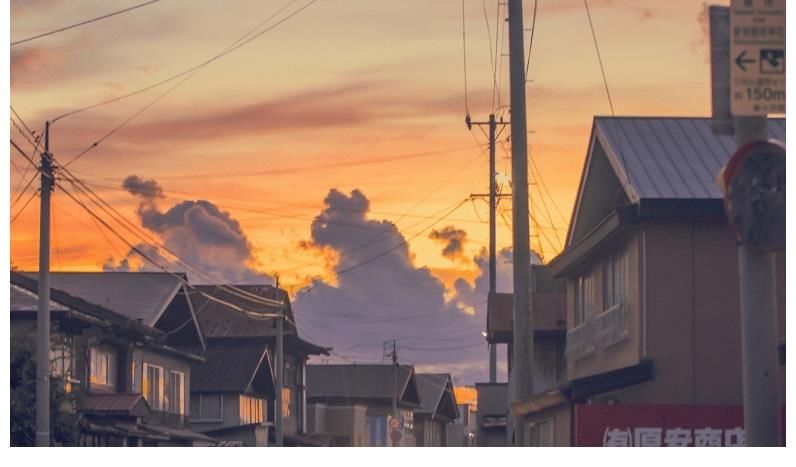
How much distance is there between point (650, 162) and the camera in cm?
2445

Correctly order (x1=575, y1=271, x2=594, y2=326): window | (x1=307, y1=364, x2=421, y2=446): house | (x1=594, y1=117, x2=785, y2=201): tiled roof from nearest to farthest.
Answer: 1. (x1=594, y1=117, x2=785, y2=201): tiled roof
2. (x1=575, y1=271, x2=594, y2=326): window
3. (x1=307, y1=364, x2=421, y2=446): house

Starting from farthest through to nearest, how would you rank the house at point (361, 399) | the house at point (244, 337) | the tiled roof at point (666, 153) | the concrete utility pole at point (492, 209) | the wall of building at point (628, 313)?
1. the house at point (361, 399)
2. the house at point (244, 337)
3. the concrete utility pole at point (492, 209)
4. the wall of building at point (628, 313)
5. the tiled roof at point (666, 153)

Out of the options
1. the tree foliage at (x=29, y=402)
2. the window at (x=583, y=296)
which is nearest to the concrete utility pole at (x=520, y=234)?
the window at (x=583, y=296)

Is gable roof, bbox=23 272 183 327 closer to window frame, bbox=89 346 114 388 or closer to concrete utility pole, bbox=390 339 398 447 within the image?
window frame, bbox=89 346 114 388

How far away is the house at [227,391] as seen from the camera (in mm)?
55750

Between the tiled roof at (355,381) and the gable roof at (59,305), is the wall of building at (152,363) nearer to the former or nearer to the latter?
the gable roof at (59,305)

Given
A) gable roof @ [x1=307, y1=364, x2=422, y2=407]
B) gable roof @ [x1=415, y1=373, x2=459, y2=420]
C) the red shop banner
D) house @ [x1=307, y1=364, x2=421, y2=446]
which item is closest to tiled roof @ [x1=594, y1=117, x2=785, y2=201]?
the red shop banner

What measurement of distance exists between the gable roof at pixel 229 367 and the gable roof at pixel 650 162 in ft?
95.5

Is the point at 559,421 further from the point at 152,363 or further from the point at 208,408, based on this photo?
the point at 208,408

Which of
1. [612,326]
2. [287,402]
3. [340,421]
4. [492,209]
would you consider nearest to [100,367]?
[492,209]

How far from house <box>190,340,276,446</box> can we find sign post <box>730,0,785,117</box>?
4714cm

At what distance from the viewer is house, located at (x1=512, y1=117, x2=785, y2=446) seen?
69.0ft

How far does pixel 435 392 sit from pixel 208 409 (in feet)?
102

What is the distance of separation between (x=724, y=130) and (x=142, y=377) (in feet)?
122
